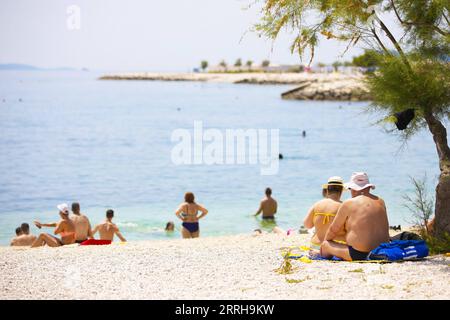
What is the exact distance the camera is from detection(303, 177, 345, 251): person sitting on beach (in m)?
8.95

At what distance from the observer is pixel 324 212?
8.96m

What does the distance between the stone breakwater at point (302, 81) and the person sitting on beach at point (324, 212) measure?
2108 mm

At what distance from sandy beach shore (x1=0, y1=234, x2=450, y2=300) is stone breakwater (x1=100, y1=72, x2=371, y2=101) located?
3.57 meters

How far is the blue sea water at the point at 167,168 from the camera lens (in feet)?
72.2

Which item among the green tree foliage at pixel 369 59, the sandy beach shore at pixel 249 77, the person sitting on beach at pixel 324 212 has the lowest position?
the person sitting on beach at pixel 324 212

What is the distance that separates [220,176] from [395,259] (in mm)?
23916

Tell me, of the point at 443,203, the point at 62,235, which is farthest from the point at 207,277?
the point at 62,235

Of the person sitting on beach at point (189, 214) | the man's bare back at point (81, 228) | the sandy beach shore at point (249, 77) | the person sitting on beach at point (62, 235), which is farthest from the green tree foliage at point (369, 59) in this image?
the sandy beach shore at point (249, 77)

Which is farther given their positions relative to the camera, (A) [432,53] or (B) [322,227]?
(A) [432,53]

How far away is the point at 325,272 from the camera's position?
781 centimetres

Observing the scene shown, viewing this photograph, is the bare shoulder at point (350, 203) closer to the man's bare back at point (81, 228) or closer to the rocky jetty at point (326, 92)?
the man's bare back at point (81, 228)

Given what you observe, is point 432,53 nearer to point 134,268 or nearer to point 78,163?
point 134,268

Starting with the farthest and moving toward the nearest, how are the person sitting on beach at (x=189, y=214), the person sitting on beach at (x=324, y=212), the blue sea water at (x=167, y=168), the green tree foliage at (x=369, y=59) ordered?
1. the blue sea water at (x=167, y=168)
2. the person sitting on beach at (x=189, y=214)
3. the green tree foliage at (x=369, y=59)
4. the person sitting on beach at (x=324, y=212)
